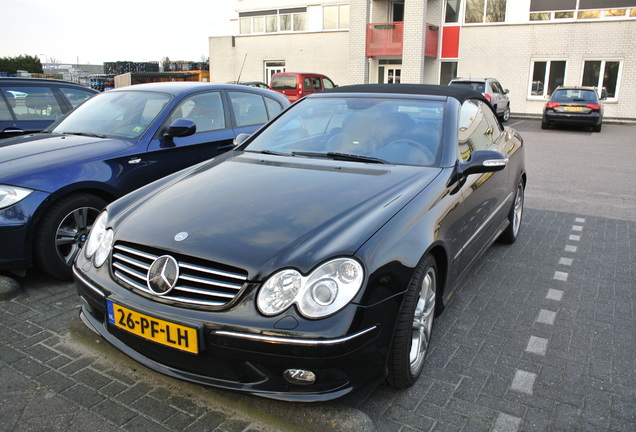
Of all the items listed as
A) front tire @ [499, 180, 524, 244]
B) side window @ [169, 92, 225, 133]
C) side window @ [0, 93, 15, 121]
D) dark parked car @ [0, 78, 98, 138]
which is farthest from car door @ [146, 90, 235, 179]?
front tire @ [499, 180, 524, 244]

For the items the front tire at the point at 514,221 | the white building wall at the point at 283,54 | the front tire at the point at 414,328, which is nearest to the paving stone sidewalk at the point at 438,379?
the front tire at the point at 414,328

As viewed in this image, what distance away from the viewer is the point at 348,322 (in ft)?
7.12

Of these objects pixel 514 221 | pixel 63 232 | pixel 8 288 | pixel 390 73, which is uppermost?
pixel 390 73

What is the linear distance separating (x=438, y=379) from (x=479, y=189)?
147cm

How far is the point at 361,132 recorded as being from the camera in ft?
12.0

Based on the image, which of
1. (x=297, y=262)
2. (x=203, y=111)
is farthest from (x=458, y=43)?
(x=297, y=262)

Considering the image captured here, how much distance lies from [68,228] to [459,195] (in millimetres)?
3024

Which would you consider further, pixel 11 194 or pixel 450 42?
pixel 450 42

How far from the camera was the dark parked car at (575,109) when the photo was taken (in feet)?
57.0

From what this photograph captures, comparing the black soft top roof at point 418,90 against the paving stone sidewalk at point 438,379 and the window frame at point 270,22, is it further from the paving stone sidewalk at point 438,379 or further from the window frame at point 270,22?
the window frame at point 270,22

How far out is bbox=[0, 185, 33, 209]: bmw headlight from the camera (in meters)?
3.72

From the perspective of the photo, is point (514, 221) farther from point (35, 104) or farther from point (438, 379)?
point (35, 104)

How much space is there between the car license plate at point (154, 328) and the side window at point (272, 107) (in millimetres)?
4115

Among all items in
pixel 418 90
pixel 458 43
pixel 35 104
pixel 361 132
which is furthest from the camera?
pixel 458 43
